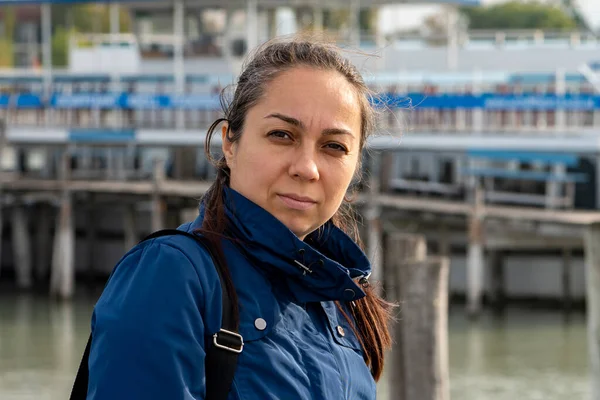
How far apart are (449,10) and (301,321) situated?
1477 inches

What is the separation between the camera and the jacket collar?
105 inches

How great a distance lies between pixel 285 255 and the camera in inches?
105

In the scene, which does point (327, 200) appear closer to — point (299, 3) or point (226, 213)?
point (226, 213)

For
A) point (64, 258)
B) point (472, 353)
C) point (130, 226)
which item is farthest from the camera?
point (130, 226)

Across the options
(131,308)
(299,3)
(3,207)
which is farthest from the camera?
(299,3)

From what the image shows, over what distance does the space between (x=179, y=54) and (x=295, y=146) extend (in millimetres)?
34521

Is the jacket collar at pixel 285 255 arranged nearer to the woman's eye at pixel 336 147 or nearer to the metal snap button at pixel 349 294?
the metal snap button at pixel 349 294

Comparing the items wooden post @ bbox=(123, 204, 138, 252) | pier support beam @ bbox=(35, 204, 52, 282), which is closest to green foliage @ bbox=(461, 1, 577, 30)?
pier support beam @ bbox=(35, 204, 52, 282)

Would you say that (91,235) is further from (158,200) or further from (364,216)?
(364,216)

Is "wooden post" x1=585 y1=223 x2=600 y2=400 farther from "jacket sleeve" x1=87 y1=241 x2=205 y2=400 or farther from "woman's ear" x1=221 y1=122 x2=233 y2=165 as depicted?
"jacket sleeve" x1=87 y1=241 x2=205 y2=400

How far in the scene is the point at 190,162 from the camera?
36156mm

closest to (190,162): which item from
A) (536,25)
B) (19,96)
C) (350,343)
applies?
(19,96)

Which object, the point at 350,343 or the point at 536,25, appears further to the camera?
the point at 536,25

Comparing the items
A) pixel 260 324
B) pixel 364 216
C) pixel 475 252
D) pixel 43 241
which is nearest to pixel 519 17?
pixel 43 241
